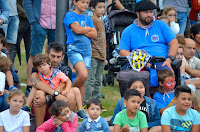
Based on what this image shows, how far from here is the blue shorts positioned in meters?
7.46

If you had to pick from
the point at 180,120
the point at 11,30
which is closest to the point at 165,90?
the point at 180,120

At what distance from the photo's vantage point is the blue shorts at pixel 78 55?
7.46 meters

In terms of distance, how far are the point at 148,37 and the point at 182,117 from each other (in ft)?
5.91

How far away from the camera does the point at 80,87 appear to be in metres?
7.57

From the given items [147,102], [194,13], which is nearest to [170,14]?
[194,13]

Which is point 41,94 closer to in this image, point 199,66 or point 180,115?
point 180,115

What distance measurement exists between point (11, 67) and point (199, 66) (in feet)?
11.4

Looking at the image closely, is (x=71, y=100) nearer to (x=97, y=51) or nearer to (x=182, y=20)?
(x=97, y=51)

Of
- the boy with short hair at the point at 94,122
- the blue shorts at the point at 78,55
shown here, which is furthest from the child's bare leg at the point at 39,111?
the blue shorts at the point at 78,55

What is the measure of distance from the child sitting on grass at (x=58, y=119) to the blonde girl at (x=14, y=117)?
0.22 m

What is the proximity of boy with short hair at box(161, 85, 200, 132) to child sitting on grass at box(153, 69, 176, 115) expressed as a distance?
756 millimetres

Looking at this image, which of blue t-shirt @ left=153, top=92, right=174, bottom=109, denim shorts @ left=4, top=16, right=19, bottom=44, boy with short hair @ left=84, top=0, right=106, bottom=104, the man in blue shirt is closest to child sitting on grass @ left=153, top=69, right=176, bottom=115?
blue t-shirt @ left=153, top=92, right=174, bottom=109

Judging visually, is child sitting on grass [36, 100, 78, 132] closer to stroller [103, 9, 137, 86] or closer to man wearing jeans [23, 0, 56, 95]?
man wearing jeans [23, 0, 56, 95]

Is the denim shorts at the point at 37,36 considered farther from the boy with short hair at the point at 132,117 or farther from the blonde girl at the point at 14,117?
the boy with short hair at the point at 132,117
